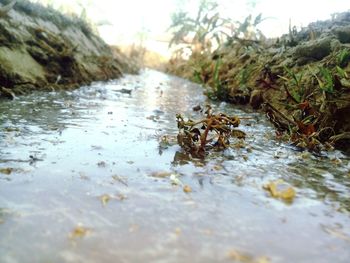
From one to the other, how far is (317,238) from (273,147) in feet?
4.33

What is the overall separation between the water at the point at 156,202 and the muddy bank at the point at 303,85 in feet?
1.16

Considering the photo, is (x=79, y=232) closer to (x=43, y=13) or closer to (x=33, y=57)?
(x=33, y=57)

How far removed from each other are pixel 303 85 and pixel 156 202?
248cm

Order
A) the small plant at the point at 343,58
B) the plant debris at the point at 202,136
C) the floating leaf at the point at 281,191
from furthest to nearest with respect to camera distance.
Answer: the small plant at the point at 343,58 → the plant debris at the point at 202,136 → the floating leaf at the point at 281,191

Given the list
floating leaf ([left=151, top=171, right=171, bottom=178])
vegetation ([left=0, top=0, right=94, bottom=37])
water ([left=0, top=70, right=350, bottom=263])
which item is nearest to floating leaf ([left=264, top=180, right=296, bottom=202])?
water ([left=0, top=70, right=350, bottom=263])

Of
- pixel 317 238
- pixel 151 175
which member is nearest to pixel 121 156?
pixel 151 175

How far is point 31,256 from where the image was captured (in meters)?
1.09

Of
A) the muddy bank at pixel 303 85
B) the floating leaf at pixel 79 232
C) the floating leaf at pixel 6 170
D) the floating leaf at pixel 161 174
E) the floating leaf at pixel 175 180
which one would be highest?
the muddy bank at pixel 303 85

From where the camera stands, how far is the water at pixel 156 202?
118cm

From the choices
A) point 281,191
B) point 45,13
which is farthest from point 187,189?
point 45,13

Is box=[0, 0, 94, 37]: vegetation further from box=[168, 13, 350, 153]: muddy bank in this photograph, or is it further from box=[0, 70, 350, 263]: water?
box=[0, 70, 350, 263]: water

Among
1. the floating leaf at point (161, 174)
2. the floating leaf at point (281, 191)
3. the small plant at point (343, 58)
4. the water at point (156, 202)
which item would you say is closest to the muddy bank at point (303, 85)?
the small plant at point (343, 58)

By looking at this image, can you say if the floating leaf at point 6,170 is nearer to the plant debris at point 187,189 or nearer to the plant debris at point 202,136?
the plant debris at point 187,189

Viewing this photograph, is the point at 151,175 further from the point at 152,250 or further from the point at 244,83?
the point at 244,83
